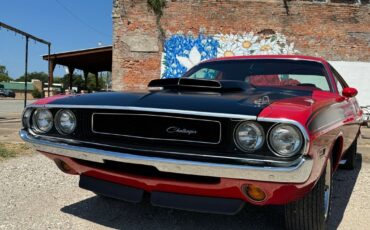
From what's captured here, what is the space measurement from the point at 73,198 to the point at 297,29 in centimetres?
1058

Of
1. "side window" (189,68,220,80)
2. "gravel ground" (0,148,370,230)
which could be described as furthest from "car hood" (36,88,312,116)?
"side window" (189,68,220,80)

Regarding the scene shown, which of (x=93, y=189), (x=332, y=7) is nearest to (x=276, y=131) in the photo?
(x=93, y=189)

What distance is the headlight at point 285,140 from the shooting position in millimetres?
2090

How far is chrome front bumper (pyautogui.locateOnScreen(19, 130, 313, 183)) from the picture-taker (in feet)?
6.77

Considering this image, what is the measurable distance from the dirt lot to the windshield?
1.12 meters

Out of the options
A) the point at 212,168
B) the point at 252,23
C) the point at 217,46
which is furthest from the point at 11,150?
the point at 252,23

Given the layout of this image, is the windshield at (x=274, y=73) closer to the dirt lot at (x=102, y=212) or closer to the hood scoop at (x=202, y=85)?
the hood scoop at (x=202, y=85)

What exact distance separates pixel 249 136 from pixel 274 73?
1758 millimetres

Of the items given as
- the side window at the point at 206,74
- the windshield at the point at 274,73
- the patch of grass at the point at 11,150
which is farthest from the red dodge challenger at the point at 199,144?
the patch of grass at the point at 11,150

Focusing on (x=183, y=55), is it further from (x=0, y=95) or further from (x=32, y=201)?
(x=0, y=95)

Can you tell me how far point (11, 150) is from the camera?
19.0ft

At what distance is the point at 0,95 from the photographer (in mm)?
57000

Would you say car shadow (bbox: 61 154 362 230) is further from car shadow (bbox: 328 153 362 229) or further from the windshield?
the windshield

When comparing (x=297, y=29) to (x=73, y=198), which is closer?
(x=73, y=198)
